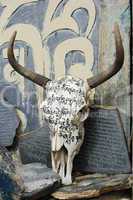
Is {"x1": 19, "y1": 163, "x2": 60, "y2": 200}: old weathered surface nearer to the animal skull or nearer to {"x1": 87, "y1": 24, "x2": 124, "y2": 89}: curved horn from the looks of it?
the animal skull

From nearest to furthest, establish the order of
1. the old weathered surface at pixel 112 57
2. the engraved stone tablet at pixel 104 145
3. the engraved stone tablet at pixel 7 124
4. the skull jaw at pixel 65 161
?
the skull jaw at pixel 65 161 < the engraved stone tablet at pixel 104 145 < the old weathered surface at pixel 112 57 < the engraved stone tablet at pixel 7 124

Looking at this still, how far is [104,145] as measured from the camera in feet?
9.39

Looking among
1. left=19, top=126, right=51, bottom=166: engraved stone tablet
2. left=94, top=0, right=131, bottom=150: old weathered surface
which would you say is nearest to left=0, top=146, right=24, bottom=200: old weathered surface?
left=19, top=126, right=51, bottom=166: engraved stone tablet

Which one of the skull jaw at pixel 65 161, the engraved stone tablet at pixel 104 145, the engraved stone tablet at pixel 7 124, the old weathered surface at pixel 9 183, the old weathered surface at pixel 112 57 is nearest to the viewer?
the old weathered surface at pixel 9 183

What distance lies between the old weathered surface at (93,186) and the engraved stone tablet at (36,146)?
1.02ft

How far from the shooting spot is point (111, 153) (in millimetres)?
2846

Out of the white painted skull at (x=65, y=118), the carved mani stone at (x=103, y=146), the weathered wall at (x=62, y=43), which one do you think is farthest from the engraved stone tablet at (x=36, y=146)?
the white painted skull at (x=65, y=118)

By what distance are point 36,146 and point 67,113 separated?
1.70 ft

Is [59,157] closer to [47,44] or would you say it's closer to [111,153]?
[111,153]

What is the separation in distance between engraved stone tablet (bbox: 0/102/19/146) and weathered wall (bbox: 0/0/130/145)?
0.10 metres

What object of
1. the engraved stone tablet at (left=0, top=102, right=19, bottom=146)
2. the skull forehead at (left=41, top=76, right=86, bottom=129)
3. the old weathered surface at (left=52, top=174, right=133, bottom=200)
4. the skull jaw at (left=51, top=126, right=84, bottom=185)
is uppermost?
the skull forehead at (left=41, top=76, right=86, bottom=129)

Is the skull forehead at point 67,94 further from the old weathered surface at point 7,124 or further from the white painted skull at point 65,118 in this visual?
the old weathered surface at point 7,124

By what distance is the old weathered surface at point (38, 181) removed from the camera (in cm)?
246

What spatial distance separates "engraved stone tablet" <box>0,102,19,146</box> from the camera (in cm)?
315
